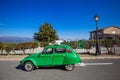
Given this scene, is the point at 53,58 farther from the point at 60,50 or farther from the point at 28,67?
the point at 28,67

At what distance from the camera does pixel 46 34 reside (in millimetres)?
52000

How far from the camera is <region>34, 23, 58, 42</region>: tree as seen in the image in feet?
171

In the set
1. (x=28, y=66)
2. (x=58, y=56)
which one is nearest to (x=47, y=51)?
(x=58, y=56)

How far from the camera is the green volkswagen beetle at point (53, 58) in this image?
29.4 feet

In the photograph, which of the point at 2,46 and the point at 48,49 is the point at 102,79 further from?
the point at 2,46

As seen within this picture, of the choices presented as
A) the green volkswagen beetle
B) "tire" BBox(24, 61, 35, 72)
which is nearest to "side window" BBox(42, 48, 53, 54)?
the green volkswagen beetle

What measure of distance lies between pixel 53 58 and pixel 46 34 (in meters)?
43.4

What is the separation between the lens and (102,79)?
699 centimetres

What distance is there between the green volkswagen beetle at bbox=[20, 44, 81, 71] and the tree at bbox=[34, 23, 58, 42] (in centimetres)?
4180

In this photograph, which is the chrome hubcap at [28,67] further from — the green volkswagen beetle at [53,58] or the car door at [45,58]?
the car door at [45,58]

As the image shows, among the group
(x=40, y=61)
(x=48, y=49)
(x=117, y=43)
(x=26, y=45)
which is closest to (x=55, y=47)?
(x=48, y=49)

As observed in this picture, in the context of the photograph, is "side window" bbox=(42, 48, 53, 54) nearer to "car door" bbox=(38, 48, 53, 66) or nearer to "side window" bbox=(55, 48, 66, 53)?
"car door" bbox=(38, 48, 53, 66)

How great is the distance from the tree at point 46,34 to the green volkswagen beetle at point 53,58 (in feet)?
137

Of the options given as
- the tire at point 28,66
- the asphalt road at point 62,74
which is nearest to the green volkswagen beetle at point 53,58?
the tire at point 28,66
